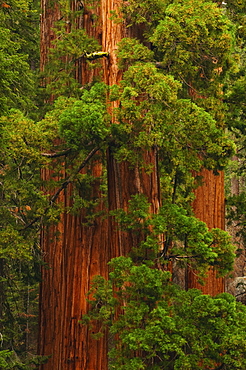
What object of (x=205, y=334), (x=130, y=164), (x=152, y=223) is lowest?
(x=205, y=334)

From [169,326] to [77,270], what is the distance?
3.20 meters

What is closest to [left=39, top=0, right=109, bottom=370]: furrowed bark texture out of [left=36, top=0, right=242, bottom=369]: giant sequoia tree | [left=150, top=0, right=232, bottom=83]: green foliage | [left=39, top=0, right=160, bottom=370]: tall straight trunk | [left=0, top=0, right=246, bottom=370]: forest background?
[left=39, top=0, right=160, bottom=370]: tall straight trunk

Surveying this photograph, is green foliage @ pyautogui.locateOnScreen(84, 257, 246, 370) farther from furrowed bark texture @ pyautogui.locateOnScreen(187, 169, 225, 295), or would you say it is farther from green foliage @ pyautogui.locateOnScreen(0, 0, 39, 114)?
furrowed bark texture @ pyautogui.locateOnScreen(187, 169, 225, 295)

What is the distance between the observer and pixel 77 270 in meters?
8.84

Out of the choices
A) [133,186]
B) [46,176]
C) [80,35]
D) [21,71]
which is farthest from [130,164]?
[46,176]

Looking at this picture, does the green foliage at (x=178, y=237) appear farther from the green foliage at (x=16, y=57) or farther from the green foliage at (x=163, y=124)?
the green foliage at (x=16, y=57)

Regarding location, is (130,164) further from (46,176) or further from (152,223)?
(46,176)

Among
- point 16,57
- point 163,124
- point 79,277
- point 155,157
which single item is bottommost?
point 79,277

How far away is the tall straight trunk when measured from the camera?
7328 mm

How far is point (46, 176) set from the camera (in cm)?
1055

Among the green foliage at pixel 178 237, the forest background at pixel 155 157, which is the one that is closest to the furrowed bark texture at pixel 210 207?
the forest background at pixel 155 157

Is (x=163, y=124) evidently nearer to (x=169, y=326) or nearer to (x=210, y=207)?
(x=169, y=326)

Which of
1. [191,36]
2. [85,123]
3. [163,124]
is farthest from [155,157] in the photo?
[191,36]

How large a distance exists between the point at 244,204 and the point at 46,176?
360 centimetres
